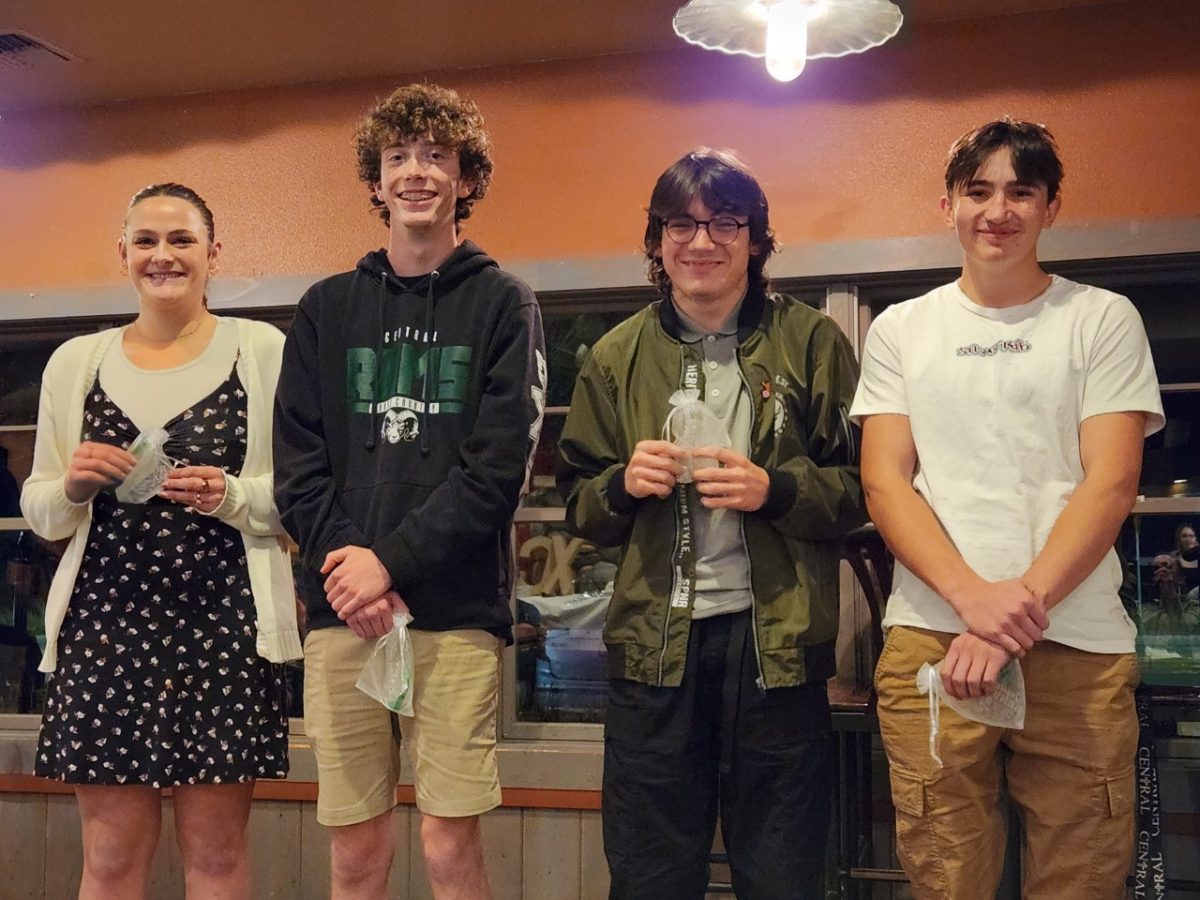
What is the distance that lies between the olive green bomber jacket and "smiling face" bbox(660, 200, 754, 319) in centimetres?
4

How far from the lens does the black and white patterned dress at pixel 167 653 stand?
6.74 feet

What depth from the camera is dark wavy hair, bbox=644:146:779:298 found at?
6.21ft

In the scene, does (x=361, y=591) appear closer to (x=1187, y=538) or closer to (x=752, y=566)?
(x=752, y=566)

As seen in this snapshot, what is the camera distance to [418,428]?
1897 millimetres

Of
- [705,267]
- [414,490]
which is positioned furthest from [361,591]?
[705,267]

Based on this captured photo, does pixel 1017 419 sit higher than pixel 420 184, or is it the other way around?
pixel 420 184

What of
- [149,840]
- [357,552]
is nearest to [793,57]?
[357,552]

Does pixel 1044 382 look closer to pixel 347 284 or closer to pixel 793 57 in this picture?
pixel 793 57

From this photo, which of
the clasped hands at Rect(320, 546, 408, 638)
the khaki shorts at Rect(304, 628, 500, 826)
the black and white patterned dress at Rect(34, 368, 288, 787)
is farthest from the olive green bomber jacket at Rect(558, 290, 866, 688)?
the black and white patterned dress at Rect(34, 368, 288, 787)

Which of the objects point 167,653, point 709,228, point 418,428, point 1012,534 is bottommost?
point 167,653

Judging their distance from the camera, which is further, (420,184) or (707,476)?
(420,184)

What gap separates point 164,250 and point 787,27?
1.37 metres

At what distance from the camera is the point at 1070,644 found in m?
1.75

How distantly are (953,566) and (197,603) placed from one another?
1.34 metres
